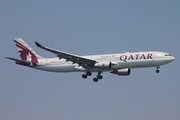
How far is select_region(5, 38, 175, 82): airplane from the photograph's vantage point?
7244 cm

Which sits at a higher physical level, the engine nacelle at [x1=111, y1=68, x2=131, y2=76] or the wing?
the wing

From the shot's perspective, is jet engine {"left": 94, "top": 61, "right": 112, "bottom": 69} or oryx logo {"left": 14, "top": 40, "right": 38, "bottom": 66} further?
oryx logo {"left": 14, "top": 40, "right": 38, "bottom": 66}

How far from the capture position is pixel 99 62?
7438 centimetres

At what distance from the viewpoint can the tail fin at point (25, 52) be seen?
8231 cm

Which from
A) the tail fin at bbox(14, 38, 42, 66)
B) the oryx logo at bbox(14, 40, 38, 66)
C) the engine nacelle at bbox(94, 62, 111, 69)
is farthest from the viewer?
the tail fin at bbox(14, 38, 42, 66)

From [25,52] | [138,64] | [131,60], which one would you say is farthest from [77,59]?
[25,52]

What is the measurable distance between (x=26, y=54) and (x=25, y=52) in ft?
1.77

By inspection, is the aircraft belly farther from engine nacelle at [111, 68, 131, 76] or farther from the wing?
the wing

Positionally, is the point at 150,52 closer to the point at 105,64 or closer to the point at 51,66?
the point at 105,64

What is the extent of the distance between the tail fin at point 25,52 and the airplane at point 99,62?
1.47 feet

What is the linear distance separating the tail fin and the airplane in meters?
0.45

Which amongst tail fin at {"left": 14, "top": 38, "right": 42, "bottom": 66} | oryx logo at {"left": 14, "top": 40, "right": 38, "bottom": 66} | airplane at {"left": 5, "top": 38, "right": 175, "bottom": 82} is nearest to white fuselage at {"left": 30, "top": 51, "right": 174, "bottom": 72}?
airplane at {"left": 5, "top": 38, "right": 175, "bottom": 82}

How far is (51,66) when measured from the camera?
259 ft

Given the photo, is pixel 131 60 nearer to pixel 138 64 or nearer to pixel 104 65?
pixel 138 64
